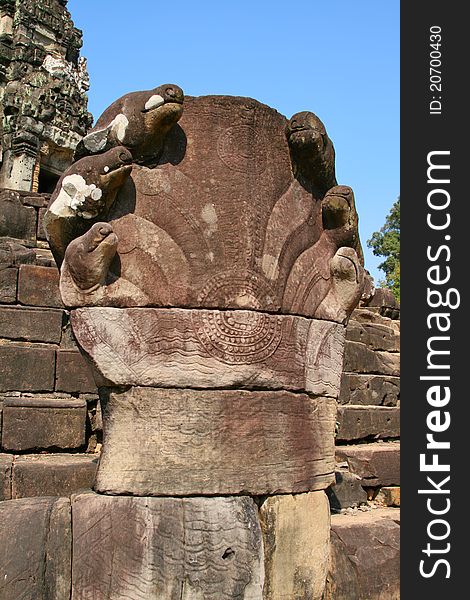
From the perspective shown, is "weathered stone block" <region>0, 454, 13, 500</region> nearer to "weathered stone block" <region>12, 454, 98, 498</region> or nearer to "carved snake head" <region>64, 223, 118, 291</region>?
"weathered stone block" <region>12, 454, 98, 498</region>

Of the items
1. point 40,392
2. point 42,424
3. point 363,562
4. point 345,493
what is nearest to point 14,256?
point 40,392

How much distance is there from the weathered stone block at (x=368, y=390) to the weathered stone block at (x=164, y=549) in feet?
15.9

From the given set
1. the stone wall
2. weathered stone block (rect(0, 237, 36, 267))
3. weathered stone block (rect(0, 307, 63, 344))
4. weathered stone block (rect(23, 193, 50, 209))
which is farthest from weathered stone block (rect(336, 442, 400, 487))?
weathered stone block (rect(23, 193, 50, 209))

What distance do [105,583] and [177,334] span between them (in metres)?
1.10

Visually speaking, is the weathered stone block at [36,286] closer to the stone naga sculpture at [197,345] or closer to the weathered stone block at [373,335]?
the stone naga sculpture at [197,345]

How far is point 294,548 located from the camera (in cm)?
323

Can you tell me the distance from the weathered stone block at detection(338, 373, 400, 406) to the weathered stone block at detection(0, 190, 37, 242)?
440cm

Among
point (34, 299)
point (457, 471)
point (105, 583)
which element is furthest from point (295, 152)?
point (34, 299)

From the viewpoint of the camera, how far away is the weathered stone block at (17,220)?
8820 mm

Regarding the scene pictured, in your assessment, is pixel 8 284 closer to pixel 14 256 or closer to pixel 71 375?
pixel 14 256

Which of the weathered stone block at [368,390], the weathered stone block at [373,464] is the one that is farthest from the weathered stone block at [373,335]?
the weathered stone block at [373,464]

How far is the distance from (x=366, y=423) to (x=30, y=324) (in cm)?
352

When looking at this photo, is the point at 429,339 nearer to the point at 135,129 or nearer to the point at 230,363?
the point at 230,363

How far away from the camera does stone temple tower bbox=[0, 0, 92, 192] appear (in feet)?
60.7
